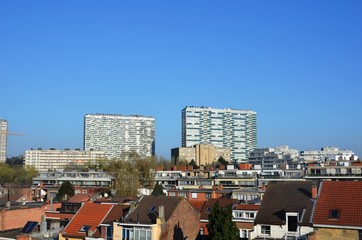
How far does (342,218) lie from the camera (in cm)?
3175

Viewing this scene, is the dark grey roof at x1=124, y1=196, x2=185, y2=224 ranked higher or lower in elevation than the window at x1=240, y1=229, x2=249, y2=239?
higher

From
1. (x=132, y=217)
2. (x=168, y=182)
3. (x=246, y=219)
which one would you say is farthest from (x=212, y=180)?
(x=132, y=217)

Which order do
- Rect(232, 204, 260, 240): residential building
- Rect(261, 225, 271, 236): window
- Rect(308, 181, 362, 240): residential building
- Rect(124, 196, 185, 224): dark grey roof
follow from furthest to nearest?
Rect(232, 204, 260, 240): residential building
Rect(124, 196, 185, 224): dark grey roof
Rect(261, 225, 271, 236): window
Rect(308, 181, 362, 240): residential building

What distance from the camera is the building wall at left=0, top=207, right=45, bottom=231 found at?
4738 centimetres

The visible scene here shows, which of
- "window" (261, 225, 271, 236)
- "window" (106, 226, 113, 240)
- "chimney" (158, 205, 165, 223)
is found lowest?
"window" (106, 226, 113, 240)

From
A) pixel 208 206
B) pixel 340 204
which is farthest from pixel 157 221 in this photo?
pixel 340 204

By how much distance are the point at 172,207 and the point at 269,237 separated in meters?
9.38

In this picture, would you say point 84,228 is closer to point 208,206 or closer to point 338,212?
point 208,206

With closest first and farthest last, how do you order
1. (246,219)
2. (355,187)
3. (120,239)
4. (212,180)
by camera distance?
(355,187) → (120,239) → (246,219) → (212,180)

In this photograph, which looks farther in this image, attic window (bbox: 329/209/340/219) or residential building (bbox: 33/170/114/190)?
residential building (bbox: 33/170/114/190)

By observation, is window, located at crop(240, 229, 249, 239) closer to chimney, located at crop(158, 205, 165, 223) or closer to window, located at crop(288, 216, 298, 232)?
chimney, located at crop(158, 205, 165, 223)

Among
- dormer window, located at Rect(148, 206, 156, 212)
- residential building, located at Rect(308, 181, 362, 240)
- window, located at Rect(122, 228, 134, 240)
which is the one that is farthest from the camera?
dormer window, located at Rect(148, 206, 156, 212)

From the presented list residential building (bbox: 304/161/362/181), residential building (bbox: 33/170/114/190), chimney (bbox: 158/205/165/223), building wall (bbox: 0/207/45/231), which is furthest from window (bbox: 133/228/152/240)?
residential building (bbox: 33/170/114/190)

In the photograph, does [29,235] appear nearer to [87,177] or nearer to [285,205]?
[285,205]
